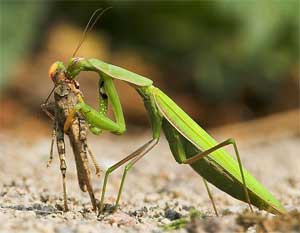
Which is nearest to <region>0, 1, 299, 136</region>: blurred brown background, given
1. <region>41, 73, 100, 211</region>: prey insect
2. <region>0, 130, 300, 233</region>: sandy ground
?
<region>0, 130, 300, 233</region>: sandy ground

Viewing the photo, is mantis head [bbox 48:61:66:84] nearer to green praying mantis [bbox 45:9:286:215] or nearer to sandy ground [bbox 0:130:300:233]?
green praying mantis [bbox 45:9:286:215]

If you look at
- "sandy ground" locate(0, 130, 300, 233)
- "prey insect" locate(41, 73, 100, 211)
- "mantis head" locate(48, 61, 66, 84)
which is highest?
"mantis head" locate(48, 61, 66, 84)

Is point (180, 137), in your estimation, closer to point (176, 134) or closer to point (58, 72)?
point (176, 134)

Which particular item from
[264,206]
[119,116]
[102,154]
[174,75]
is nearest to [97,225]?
[119,116]

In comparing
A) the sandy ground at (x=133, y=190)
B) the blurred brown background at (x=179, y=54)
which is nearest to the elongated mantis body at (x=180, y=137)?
the sandy ground at (x=133, y=190)

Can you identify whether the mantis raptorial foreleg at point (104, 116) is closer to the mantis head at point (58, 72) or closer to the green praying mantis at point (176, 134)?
the green praying mantis at point (176, 134)

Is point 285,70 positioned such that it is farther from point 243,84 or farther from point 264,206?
point 264,206

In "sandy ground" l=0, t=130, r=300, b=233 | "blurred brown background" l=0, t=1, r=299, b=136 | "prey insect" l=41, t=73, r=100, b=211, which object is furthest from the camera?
"blurred brown background" l=0, t=1, r=299, b=136

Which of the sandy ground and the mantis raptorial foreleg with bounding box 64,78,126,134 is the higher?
the mantis raptorial foreleg with bounding box 64,78,126,134
